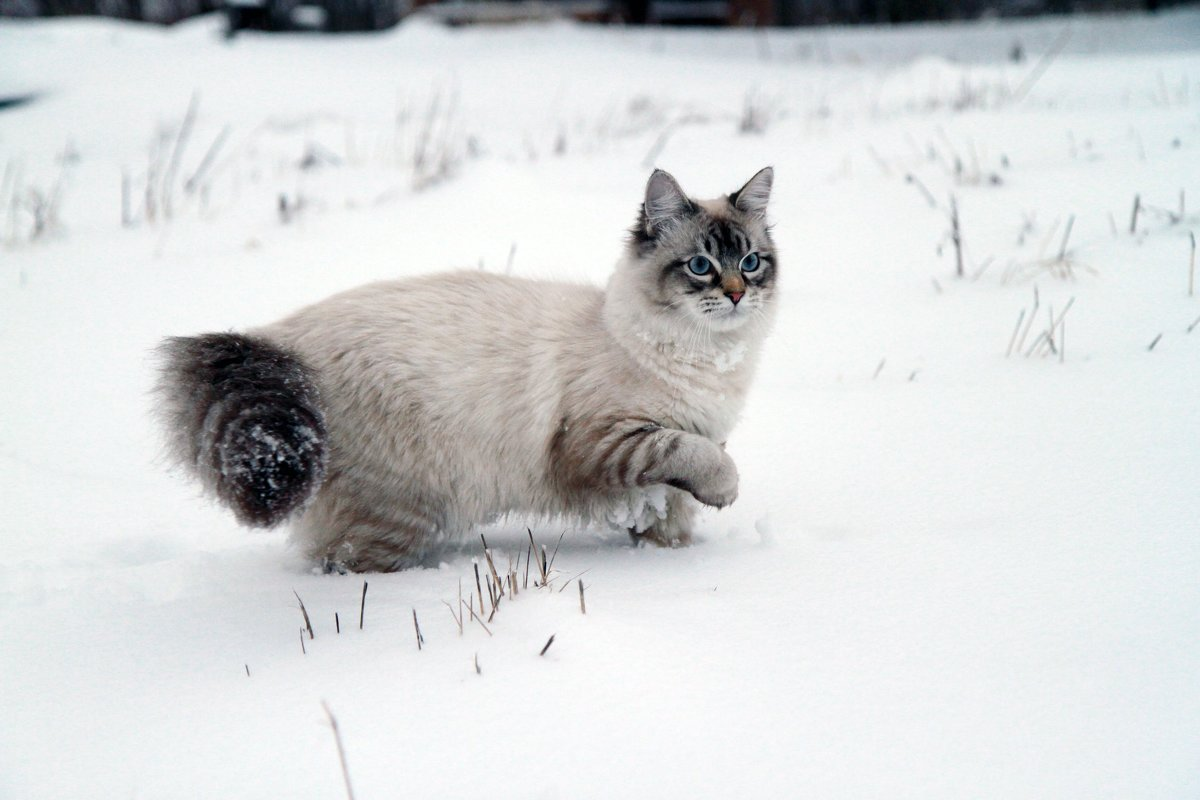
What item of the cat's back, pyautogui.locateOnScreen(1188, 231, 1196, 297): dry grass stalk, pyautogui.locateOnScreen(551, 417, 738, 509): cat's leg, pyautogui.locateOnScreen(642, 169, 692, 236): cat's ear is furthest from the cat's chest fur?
pyautogui.locateOnScreen(1188, 231, 1196, 297): dry grass stalk

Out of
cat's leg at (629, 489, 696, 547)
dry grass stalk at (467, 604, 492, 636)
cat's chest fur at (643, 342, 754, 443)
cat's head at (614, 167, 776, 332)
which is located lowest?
cat's leg at (629, 489, 696, 547)

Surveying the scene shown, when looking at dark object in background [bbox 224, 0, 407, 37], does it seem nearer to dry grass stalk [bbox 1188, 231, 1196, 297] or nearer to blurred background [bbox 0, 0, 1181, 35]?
blurred background [bbox 0, 0, 1181, 35]

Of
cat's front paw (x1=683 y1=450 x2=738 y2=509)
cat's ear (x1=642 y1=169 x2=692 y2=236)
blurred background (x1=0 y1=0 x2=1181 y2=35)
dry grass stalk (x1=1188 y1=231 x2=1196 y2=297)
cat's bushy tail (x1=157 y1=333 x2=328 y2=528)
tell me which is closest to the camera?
cat's bushy tail (x1=157 y1=333 x2=328 y2=528)

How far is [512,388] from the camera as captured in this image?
2771 millimetres

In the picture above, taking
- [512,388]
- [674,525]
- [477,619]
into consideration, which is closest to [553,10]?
[512,388]

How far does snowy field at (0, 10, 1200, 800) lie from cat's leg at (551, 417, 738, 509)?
21 cm

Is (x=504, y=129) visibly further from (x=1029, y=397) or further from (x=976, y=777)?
(x=976, y=777)

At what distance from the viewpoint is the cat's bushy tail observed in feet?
6.95

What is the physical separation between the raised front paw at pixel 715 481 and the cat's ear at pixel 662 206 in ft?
2.88

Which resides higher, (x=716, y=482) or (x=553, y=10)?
(x=553, y=10)

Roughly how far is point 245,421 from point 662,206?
61.3 inches

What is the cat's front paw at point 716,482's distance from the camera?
8.43 ft

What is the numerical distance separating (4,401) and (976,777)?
3863 mm

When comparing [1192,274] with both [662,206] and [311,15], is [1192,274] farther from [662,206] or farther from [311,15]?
[311,15]
